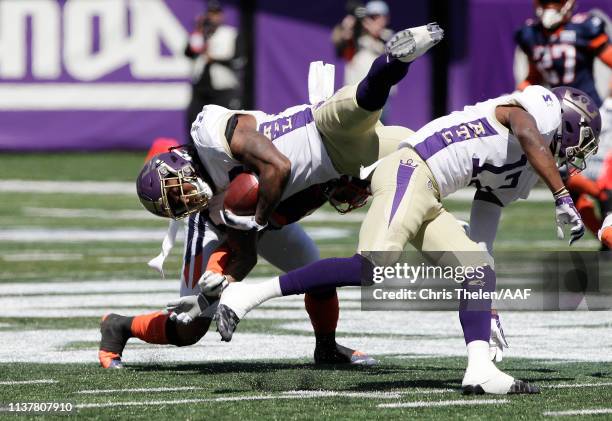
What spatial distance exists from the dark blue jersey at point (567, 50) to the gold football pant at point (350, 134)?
4.29 meters

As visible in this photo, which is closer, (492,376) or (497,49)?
(492,376)

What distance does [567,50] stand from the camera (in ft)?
32.9

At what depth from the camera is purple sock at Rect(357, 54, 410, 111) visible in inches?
217

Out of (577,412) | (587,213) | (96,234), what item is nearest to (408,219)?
(577,412)

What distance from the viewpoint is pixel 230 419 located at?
466cm

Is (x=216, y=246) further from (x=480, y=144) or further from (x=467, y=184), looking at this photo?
(x=480, y=144)

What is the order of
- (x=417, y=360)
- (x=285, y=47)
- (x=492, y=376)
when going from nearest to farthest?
(x=492, y=376), (x=417, y=360), (x=285, y=47)

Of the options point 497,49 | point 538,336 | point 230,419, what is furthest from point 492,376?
point 497,49

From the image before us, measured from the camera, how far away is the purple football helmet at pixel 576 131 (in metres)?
5.57

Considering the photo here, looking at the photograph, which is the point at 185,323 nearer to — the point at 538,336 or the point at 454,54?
the point at 538,336

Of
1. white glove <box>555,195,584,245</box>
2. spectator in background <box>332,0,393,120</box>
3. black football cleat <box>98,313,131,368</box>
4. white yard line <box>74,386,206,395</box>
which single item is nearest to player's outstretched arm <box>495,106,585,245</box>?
white glove <box>555,195,584,245</box>

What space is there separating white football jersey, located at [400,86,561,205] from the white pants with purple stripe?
908mm

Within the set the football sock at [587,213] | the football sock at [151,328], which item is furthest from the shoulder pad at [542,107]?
the football sock at [587,213]

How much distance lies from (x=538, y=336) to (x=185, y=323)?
2.03 meters
